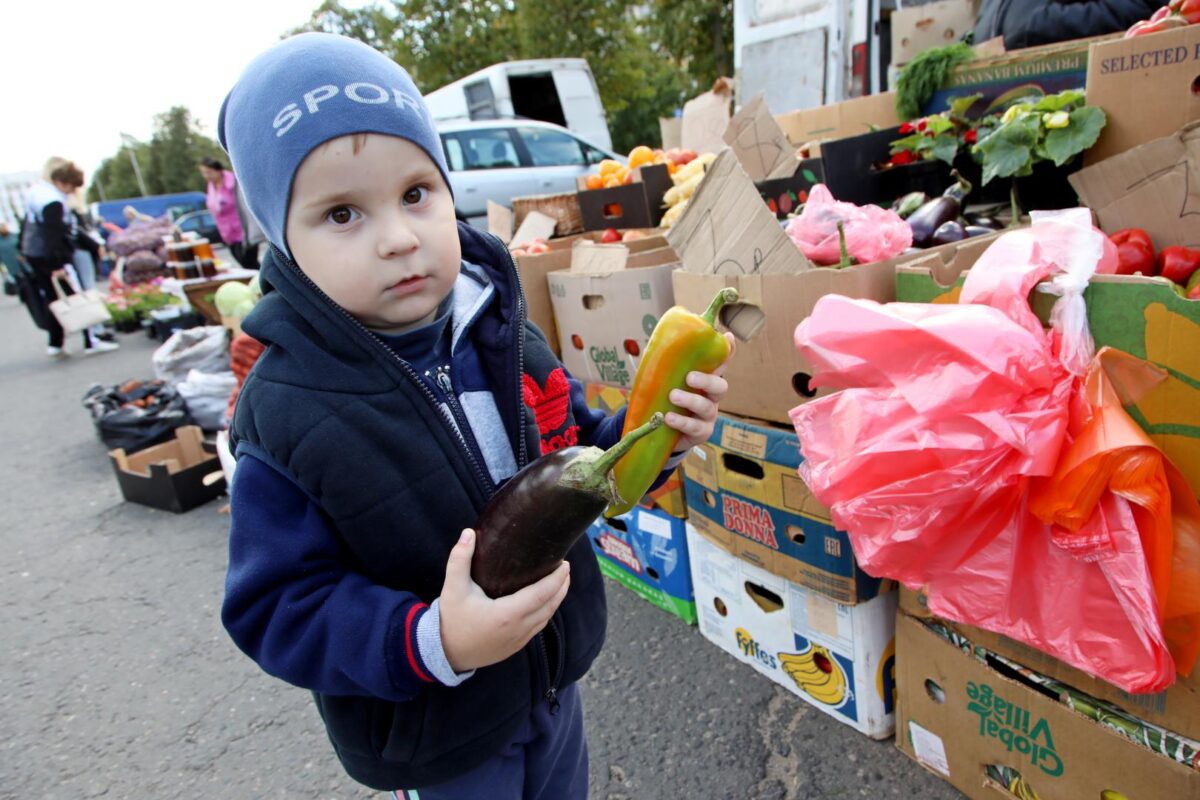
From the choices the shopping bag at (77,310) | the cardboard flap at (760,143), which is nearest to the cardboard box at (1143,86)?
the cardboard flap at (760,143)

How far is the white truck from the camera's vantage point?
18.4 feet

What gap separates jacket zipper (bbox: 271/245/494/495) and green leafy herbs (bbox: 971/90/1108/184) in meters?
2.18

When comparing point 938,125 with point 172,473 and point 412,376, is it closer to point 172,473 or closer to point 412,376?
point 412,376

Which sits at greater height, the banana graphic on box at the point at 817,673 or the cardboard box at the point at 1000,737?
the cardboard box at the point at 1000,737

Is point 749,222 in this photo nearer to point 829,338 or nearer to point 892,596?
point 829,338

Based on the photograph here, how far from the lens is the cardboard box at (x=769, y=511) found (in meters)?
1.97

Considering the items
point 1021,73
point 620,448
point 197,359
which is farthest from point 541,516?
point 197,359

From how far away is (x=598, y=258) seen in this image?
2812 mm

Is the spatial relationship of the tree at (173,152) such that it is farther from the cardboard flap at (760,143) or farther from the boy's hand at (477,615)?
the boy's hand at (477,615)

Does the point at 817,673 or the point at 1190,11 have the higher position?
the point at 1190,11

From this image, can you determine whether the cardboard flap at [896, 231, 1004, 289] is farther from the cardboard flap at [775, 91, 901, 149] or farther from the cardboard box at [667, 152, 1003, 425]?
the cardboard flap at [775, 91, 901, 149]

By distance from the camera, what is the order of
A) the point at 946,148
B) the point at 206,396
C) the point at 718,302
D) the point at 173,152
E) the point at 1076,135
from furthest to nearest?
the point at 173,152 → the point at 206,396 → the point at 946,148 → the point at 1076,135 → the point at 718,302

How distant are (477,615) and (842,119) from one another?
4102mm

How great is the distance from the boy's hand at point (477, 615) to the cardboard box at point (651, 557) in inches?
62.3
